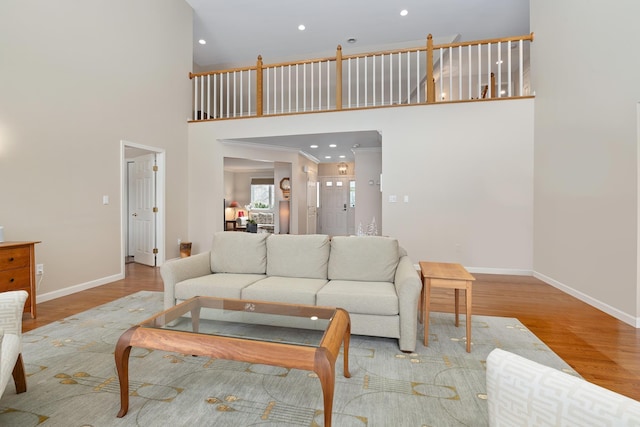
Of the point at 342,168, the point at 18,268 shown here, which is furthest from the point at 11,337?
the point at 342,168

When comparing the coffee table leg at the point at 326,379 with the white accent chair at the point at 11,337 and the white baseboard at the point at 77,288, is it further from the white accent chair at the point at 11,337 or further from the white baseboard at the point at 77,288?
the white baseboard at the point at 77,288

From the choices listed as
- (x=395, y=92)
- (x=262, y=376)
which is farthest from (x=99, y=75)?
(x=395, y=92)

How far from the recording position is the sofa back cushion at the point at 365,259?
2.86 meters

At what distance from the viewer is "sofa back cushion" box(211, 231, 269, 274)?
124 inches

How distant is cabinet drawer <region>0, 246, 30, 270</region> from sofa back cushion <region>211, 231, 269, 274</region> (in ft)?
5.70

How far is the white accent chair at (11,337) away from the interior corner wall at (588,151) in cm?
454

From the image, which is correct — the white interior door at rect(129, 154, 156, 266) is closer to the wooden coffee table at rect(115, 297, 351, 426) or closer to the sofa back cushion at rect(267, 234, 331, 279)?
the sofa back cushion at rect(267, 234, 331, 279)

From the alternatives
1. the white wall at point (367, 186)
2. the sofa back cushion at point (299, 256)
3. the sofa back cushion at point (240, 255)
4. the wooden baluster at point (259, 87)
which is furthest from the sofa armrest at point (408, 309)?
the white wall at point (367, 186)

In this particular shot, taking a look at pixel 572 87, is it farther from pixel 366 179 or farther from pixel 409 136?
pixel 366 179

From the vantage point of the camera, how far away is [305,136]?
229 inches

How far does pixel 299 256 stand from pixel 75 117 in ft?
11.1

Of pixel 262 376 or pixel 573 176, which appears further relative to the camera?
pixel 573 176

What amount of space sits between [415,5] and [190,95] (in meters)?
4.57

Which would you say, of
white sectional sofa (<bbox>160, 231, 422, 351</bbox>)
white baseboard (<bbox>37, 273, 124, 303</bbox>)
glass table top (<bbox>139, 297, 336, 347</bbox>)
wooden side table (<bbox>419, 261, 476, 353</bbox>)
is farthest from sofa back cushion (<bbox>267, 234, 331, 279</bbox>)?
white baseboard (<bbox>37, 273, 124, 303</bbox>)
